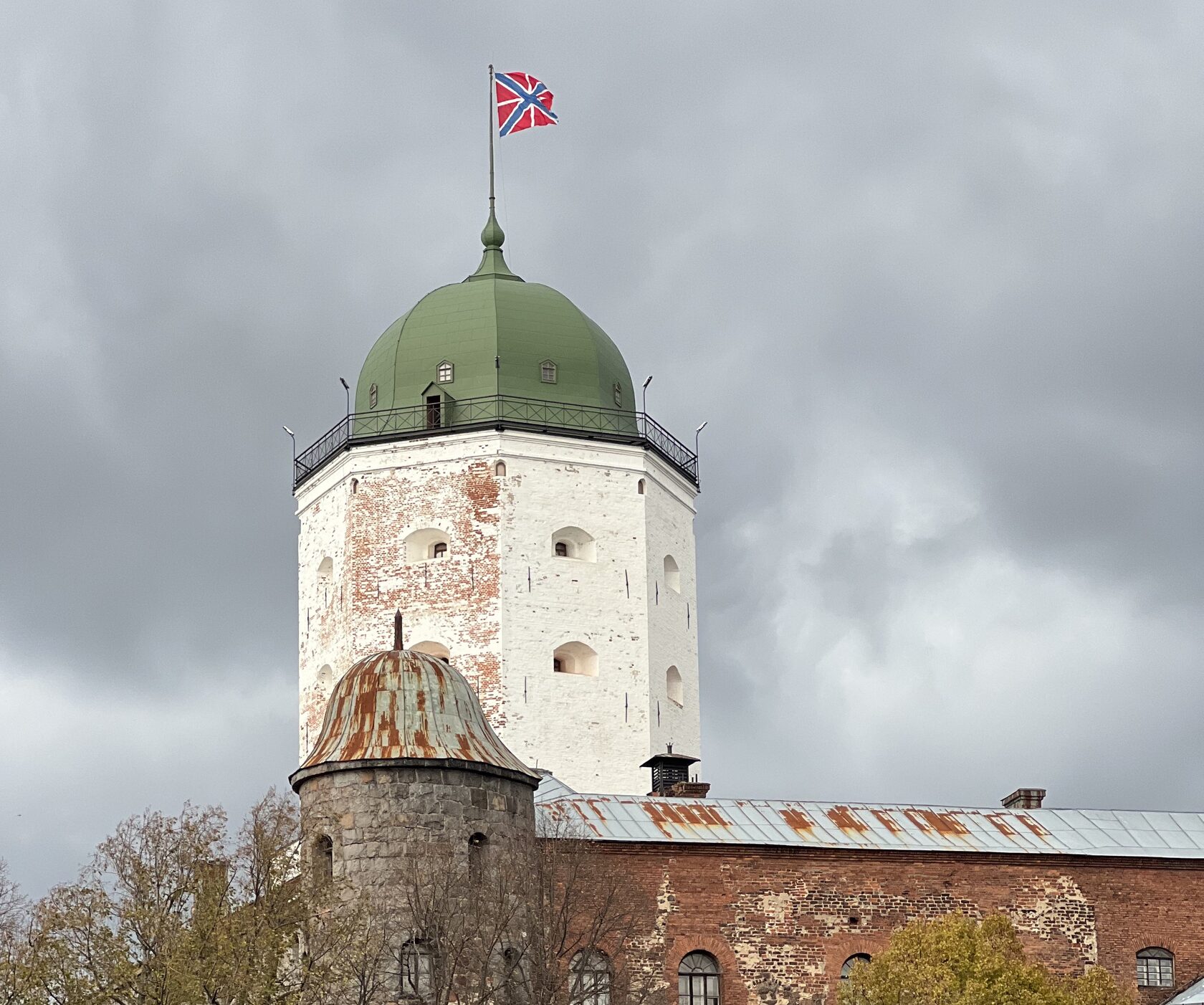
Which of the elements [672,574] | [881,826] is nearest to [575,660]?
[672,574]

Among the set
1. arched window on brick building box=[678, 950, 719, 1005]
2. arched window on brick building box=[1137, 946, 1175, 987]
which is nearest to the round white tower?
arched window on brick building box=[678, 950, 719, 1005]

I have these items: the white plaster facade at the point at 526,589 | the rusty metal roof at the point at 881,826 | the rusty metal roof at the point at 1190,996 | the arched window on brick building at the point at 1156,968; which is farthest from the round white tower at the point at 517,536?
the rusty metal roof at the point at 1190,996

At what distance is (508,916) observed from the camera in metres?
37.5

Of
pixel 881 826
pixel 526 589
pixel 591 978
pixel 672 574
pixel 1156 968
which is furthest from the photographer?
pixel 672 574

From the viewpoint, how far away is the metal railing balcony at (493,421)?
57.8 meters

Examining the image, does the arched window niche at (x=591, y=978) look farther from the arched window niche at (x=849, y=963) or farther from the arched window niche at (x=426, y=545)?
the arched window niche at (x=426, y=545)

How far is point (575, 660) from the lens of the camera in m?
57.0

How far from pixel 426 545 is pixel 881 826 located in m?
16.0

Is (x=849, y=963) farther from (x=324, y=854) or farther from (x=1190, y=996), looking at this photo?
(x=324, y=854)

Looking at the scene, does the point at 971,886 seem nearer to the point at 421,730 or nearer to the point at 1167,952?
the point at 1167,952

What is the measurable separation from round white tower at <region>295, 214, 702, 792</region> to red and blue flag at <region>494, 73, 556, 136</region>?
399 cm

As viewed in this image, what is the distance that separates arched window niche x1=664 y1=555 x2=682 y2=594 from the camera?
194ft

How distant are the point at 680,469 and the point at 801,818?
55.2ft

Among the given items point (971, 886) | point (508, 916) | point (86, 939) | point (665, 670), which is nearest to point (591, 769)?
point (665, 670)
